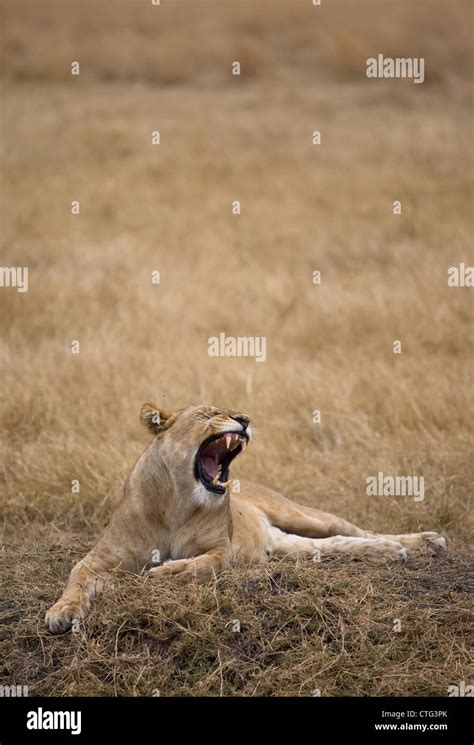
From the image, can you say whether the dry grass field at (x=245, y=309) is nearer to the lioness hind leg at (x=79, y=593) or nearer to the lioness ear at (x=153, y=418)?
the lioness hind leg at (x=79, y=593)

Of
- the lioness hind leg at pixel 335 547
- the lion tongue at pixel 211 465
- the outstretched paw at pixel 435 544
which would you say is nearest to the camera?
the lion tongue at pixel 211 465

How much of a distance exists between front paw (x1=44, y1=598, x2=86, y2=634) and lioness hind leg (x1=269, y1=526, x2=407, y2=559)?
4.98ft

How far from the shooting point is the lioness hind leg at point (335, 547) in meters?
7.48

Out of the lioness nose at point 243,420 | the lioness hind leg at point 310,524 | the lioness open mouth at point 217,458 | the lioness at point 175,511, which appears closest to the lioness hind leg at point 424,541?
the lioness hind leg at point 310,524

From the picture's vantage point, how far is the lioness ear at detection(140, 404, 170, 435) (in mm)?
6895

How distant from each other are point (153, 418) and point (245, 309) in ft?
25.9

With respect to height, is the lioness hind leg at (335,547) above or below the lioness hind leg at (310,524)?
below

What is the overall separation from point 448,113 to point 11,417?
48.2 ft

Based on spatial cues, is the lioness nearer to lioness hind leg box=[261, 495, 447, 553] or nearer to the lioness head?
the lioness head

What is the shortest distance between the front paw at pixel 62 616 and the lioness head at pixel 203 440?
2.94 ft

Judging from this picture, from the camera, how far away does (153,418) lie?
691cm

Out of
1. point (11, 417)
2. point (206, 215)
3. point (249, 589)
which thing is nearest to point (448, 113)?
point (206, 215)

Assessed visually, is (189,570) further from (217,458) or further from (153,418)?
(153,418)

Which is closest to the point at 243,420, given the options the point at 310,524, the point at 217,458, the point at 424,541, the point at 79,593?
the point at 217,458
